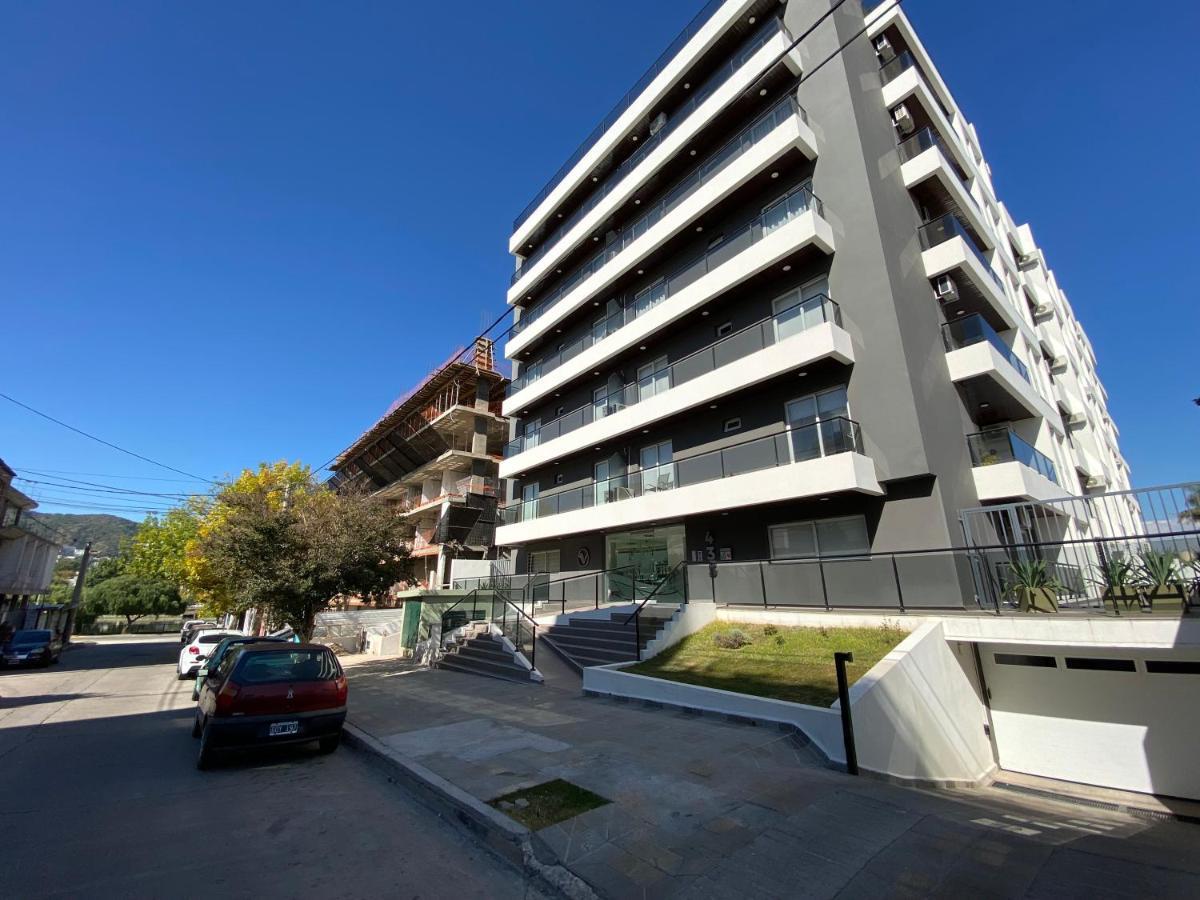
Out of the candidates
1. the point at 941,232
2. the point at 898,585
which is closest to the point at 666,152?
the point at 941,232

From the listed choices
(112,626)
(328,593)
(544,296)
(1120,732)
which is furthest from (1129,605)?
(112,626)

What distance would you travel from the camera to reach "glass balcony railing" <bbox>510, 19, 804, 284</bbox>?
18016 mm

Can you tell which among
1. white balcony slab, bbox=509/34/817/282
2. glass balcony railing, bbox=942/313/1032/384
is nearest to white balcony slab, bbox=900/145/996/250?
white balcony slab, bbox=509/34/817/282

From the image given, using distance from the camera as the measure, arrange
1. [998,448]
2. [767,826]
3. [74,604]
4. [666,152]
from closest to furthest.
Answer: [767,826] < [998,448] < [666,152] < [74,604]

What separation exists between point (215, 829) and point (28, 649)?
29918 millimetres

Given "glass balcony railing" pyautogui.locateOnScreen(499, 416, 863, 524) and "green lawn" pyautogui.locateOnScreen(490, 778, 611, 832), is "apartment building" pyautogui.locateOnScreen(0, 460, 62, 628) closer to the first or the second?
"glass balcony railing" pyautogui.locateOnScreen(499, 416, 863, 524)

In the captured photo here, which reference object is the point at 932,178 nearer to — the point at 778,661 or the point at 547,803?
the point at 778,661

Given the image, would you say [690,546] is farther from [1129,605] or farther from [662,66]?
[662,66]

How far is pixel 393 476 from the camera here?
142ft

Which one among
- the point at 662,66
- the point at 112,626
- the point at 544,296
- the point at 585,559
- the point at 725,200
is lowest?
the point at 112,626

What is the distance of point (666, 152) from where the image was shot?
20750mm

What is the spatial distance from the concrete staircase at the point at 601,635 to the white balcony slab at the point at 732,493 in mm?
3574

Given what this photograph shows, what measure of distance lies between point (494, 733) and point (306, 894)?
4.53 meters

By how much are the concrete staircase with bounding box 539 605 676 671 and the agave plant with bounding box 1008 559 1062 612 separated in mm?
7470
